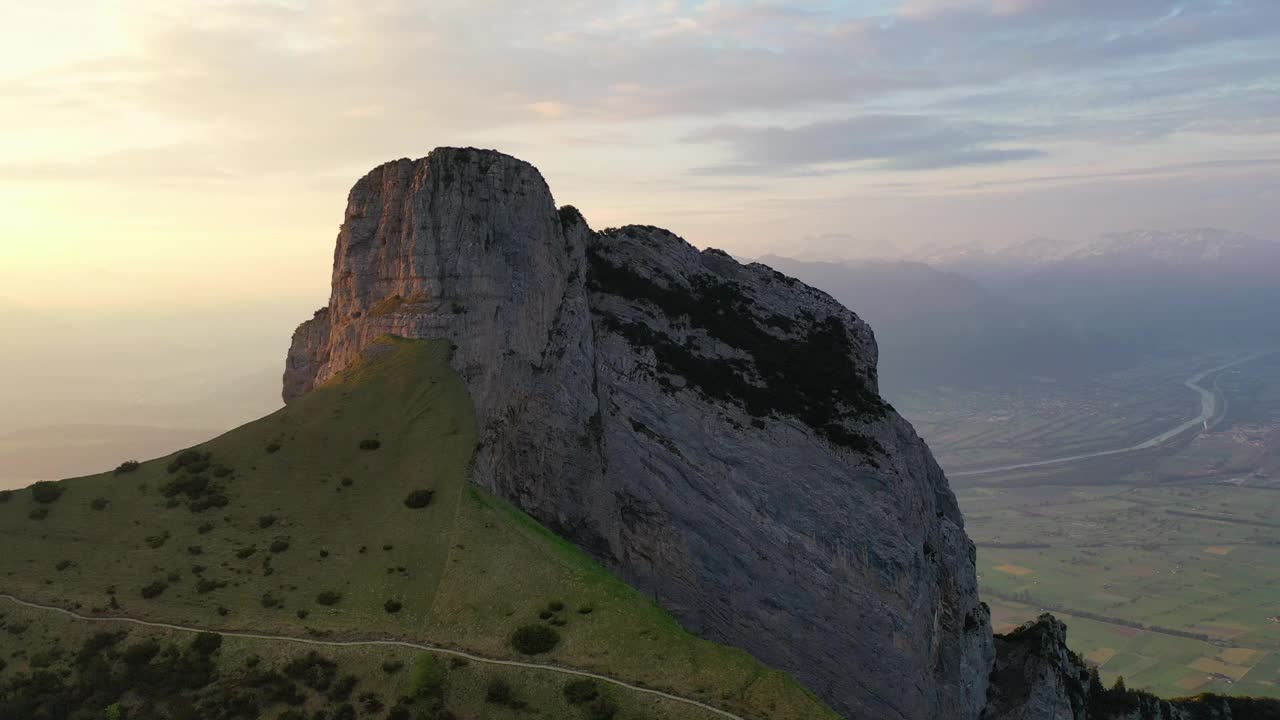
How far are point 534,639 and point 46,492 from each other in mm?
30060

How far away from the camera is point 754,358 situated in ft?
246

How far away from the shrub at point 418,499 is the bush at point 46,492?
63.8ft

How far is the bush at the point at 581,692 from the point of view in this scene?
→ 32188mm

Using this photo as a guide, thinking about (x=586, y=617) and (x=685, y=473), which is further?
(x=685, y=473)

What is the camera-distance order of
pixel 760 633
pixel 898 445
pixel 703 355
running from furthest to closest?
pixel 703 355 → pixel 898 445 → pixel 760 633

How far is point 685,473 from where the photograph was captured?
2287 inches

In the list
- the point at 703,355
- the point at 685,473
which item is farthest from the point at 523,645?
the point at 703,355

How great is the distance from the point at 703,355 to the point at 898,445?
17.6 meters

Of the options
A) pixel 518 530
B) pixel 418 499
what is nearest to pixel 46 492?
pixel 418 499

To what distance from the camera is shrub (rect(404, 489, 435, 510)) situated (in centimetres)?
4369

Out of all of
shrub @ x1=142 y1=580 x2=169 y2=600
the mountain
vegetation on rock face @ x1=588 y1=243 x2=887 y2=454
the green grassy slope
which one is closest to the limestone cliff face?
the mountain

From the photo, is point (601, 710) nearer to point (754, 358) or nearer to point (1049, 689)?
point (754, 358)

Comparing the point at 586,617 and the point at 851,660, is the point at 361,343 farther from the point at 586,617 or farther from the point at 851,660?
the point at 851,660

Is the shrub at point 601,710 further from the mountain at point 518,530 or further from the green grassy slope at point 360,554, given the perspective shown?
the green grassy slope at point 360,554
